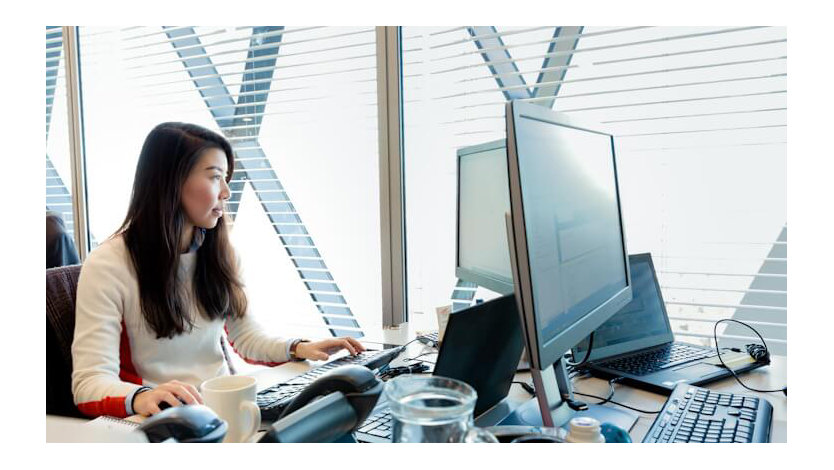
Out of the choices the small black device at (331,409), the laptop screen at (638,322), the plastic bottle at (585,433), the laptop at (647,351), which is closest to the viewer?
the small black device at (331,409)

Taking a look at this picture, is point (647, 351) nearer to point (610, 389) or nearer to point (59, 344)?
point (610, 389)

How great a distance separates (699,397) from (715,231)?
3.38ft

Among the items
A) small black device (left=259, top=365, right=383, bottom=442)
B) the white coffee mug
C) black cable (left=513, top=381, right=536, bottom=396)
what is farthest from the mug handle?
black cable (left=513, top=381, right=536, bottom=396)

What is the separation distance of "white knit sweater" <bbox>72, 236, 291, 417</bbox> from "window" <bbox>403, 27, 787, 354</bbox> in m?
0.93

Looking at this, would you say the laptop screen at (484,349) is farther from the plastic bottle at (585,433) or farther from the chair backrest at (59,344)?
the chair backrest at (59,344)

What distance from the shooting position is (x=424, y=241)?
2.28 m

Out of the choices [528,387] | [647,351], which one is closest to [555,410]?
[528,387]

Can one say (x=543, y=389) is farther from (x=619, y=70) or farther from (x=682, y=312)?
(x=619, y=70)

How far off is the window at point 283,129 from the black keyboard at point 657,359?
1.22 meters

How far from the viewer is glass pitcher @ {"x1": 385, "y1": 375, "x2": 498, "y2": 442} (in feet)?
1.89

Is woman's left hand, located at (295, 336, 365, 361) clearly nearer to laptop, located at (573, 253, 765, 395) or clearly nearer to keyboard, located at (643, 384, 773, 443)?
laptop, located at (573, 253, 765, 395)

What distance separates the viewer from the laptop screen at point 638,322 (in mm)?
1379

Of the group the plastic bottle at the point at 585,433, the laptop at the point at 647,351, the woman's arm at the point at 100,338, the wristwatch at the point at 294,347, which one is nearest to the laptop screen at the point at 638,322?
the laptop at the point at 647,351

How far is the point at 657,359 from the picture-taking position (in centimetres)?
138
